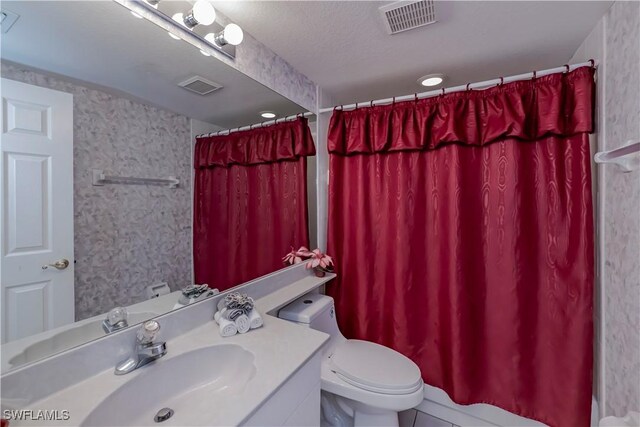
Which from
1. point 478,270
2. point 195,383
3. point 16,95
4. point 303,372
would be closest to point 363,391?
point 303,372

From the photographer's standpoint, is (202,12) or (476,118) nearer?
(202,12)

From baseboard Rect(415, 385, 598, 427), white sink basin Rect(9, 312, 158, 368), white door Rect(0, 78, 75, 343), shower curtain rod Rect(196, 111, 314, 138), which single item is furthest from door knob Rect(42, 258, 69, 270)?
baseboard Rect(415, 385, 598, 427)

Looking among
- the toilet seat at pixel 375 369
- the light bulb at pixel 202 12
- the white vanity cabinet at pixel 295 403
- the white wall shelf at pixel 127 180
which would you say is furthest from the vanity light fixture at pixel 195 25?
the toilet seat at pixel 375 369

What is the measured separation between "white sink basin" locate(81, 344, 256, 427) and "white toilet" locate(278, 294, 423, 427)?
0.50 meters

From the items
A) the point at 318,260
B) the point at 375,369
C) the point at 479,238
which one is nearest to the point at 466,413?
the point at 375,369

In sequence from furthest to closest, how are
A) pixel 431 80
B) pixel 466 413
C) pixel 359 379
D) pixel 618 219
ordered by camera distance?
1. pixel 431 80
2. pixel 466 413
3. pixel 359 379
4. pixel 618 219

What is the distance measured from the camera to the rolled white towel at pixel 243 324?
A: 0.99 m

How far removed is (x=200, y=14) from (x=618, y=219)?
1.89m

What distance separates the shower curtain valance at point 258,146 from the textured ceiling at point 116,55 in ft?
0.36

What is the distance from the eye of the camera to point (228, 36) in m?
1.07

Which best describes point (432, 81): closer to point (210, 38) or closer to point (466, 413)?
point (210, 38)

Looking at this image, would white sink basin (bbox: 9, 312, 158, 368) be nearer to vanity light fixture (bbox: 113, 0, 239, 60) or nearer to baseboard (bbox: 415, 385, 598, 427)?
vanity light fixture (bbox: 113, 0, 239, 60)

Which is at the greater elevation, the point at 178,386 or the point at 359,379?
the point at 178,386

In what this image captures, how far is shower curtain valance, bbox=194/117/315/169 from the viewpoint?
116 centimetres
